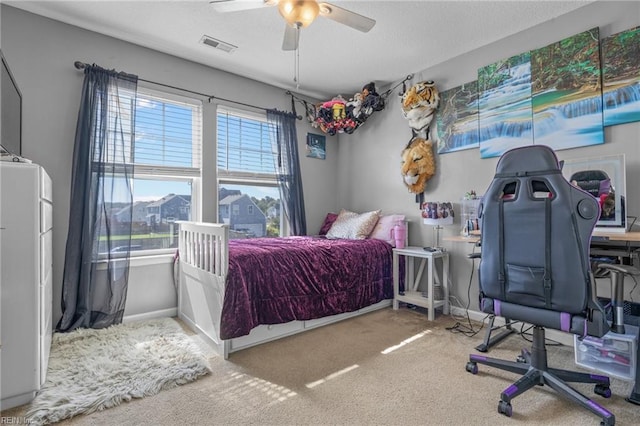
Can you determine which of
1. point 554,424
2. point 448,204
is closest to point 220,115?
point 448,204

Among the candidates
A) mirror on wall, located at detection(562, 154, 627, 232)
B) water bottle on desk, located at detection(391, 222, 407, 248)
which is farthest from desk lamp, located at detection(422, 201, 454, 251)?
mirror on wall, located at detection(562, 154, 627, 232)

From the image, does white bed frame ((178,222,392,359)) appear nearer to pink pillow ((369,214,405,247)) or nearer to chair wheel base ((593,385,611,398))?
pink pillow ((369,214,405,247))

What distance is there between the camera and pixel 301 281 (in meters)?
2.48

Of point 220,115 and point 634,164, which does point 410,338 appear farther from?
point 220,115

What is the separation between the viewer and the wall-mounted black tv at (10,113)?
1790mm

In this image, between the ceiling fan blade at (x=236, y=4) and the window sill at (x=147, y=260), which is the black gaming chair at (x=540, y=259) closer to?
the ceiling fan blade at (x=236, y=4)

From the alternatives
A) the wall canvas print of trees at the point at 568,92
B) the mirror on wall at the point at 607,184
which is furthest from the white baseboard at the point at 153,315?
the wall canvas print of trees at the point at 568,92

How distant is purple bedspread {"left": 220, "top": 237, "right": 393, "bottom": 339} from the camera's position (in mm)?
2109

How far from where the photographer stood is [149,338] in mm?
2361

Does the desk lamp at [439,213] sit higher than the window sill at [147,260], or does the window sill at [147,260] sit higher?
the desk lamp at [439,213]

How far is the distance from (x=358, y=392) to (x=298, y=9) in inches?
84.0

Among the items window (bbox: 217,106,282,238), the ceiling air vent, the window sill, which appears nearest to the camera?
the window sill

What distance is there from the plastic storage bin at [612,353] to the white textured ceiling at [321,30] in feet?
7.45

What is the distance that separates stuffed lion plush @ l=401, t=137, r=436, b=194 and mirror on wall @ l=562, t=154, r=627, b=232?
1.20 m
